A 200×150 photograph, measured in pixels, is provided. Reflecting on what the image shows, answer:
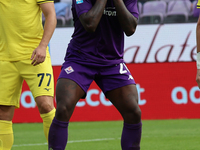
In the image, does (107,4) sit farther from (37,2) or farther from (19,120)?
(19,120)

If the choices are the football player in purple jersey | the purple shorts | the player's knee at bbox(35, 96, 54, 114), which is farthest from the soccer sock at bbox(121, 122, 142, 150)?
the player's knee at bbox(35, 96, 54, 114)

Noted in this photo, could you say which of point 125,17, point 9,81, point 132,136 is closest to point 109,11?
point 125,17

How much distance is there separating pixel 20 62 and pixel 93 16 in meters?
1.23

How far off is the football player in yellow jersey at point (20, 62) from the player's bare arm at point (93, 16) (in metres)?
0.87

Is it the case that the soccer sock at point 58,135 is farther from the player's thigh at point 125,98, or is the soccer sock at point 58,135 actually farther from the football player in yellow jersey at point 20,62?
the football player in yellow jersey at point 20,62

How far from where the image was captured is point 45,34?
14.1 ft

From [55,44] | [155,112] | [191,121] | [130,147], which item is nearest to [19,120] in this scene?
[55,44]

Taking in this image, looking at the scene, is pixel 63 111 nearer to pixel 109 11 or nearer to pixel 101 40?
pixel 101 40

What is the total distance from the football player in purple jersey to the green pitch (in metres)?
2.34

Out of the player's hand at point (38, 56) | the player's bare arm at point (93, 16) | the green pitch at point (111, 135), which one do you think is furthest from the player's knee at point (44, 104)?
the green pitch at point (111, 135)

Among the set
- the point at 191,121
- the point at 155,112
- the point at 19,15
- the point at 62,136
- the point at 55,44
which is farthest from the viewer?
the point at 55,44

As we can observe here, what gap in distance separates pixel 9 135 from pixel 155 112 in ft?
21.0

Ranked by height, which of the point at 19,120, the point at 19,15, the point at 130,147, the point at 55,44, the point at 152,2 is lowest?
the point at 19,120

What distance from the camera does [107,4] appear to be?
380 centimetres
